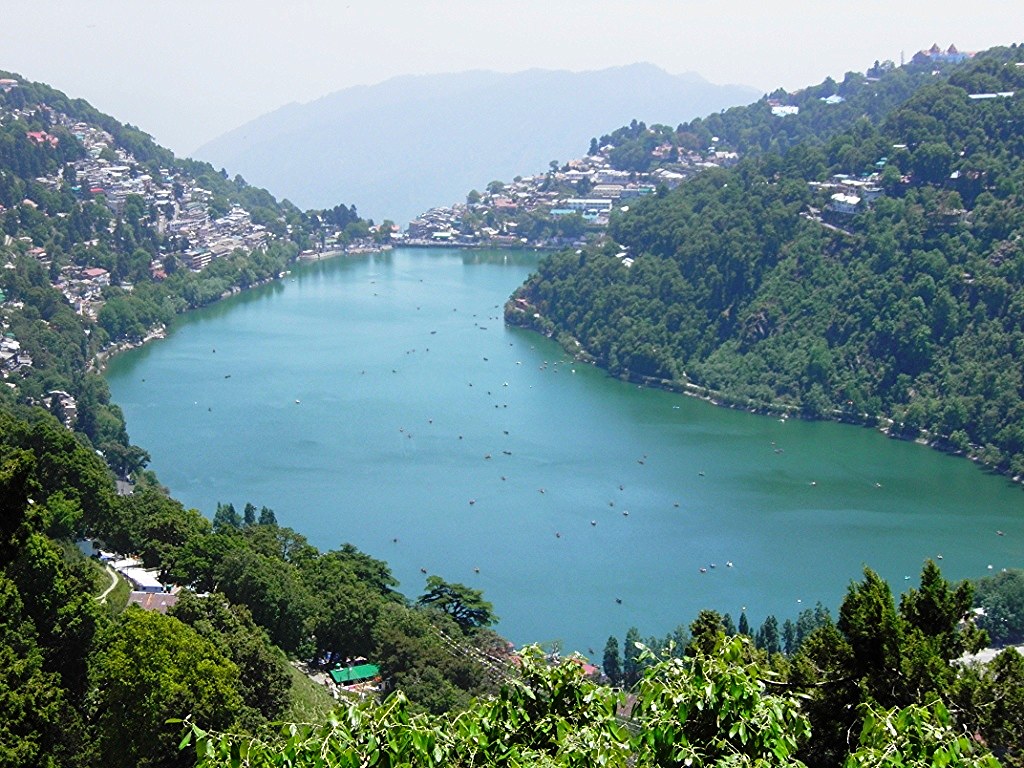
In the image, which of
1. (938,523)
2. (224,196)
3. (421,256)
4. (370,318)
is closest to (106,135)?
(224,196)

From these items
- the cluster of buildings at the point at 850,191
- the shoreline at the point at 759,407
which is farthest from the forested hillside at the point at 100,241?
the cluster of buildings at the point at 850,191

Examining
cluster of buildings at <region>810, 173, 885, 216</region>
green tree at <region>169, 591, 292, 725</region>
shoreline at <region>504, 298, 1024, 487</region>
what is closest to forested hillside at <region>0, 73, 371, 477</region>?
shoreline at <region>504, 298, 1024, 487</region>

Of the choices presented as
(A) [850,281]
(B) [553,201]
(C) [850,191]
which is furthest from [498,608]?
(B) [553,201]

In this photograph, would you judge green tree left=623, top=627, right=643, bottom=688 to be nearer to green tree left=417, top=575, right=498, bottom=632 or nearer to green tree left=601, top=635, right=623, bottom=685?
green tree left=601, top=635, right=623, bottom=685

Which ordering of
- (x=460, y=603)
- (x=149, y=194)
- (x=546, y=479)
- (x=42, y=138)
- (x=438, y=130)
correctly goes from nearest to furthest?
1. (x=460, y=603)
2. (x=546, y=479)
3. (x=42, y=138)
4. (x=149, y=194)
5. (x=438, y=130)

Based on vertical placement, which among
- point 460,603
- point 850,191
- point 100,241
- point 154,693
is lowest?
point 460,603

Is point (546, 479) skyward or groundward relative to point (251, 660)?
groundward

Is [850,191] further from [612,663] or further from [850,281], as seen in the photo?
[612,663]
